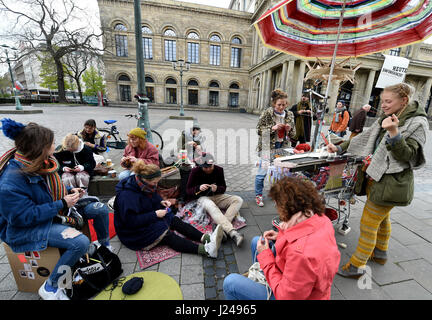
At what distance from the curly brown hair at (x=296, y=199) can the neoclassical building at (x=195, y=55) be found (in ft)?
84.3

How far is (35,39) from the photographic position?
21391mm

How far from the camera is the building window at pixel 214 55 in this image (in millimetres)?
31141

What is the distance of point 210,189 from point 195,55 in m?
32.7

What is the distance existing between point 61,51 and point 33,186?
31.5 metres

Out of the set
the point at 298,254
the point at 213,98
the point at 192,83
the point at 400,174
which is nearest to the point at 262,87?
the point at 213,98

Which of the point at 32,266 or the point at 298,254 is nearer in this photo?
the point at 298,254

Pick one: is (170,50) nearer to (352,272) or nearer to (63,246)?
(63,246)

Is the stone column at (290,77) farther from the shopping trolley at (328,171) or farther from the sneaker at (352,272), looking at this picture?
the sneaker at (352,272)

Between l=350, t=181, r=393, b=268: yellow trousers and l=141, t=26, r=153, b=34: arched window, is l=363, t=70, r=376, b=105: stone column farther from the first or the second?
l=141, t=26, r=153, b=34: arched window

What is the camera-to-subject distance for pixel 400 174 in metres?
1.88
